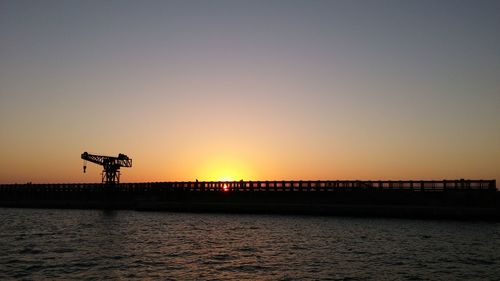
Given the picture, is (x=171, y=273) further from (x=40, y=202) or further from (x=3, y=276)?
(x=40, y=202)

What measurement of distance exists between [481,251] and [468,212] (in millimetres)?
27583

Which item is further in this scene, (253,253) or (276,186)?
(276,186)

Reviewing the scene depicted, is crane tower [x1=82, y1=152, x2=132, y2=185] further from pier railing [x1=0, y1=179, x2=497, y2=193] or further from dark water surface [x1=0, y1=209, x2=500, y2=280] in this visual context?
dark water surface [x1=0, y1=209, x2=500, y2=280]

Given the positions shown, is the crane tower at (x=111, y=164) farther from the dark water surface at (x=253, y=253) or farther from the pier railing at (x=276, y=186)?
the dark water surface at (x=253, y=253)

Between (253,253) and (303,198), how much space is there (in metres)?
45.0

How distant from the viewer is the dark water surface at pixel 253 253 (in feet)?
84.4

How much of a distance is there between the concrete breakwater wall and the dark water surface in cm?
1309

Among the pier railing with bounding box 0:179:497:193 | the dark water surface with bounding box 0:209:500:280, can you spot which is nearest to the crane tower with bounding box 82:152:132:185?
the pier railing with bounding box 0:179:497:193

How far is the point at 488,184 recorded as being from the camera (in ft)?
210

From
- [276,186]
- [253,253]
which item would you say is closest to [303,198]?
[276,186]

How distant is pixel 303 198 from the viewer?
253 feet

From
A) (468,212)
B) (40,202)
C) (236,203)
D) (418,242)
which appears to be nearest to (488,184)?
(468,212)

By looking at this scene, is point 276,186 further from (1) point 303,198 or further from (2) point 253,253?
(2) point 253,253

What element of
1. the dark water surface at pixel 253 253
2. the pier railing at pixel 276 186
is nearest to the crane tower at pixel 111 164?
the pier railing at pixel 276 186
